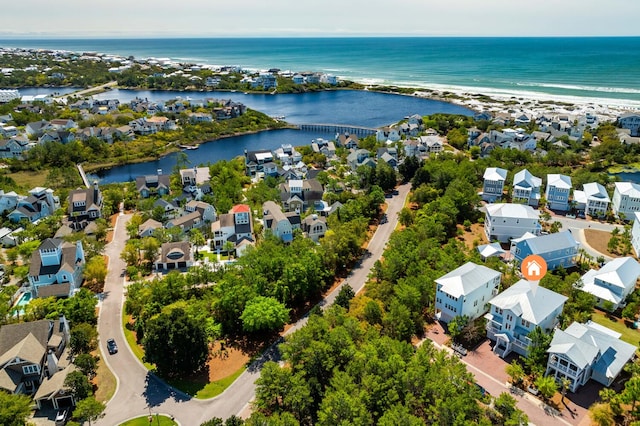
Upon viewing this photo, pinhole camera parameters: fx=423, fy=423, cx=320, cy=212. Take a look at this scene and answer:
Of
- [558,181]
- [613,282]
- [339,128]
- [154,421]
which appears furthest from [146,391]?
[339,128]

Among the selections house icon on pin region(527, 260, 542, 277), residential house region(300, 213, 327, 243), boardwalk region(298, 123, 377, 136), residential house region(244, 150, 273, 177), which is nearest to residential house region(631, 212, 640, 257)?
house icon on pin region(527, 260, 542, 277)

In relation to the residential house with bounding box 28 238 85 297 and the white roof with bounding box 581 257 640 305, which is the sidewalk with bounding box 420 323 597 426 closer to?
the white roof with bounding box 581 257 640 305

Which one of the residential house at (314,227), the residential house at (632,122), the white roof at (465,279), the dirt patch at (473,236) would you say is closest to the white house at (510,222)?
the dirt patch at (473,236)

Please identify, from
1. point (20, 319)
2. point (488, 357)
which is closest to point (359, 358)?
point (488, 357)

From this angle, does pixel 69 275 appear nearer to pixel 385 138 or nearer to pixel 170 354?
pixel 170 354

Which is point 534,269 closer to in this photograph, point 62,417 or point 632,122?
point 62,417

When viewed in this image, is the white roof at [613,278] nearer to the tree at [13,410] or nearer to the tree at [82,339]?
the tree at [82,339]
